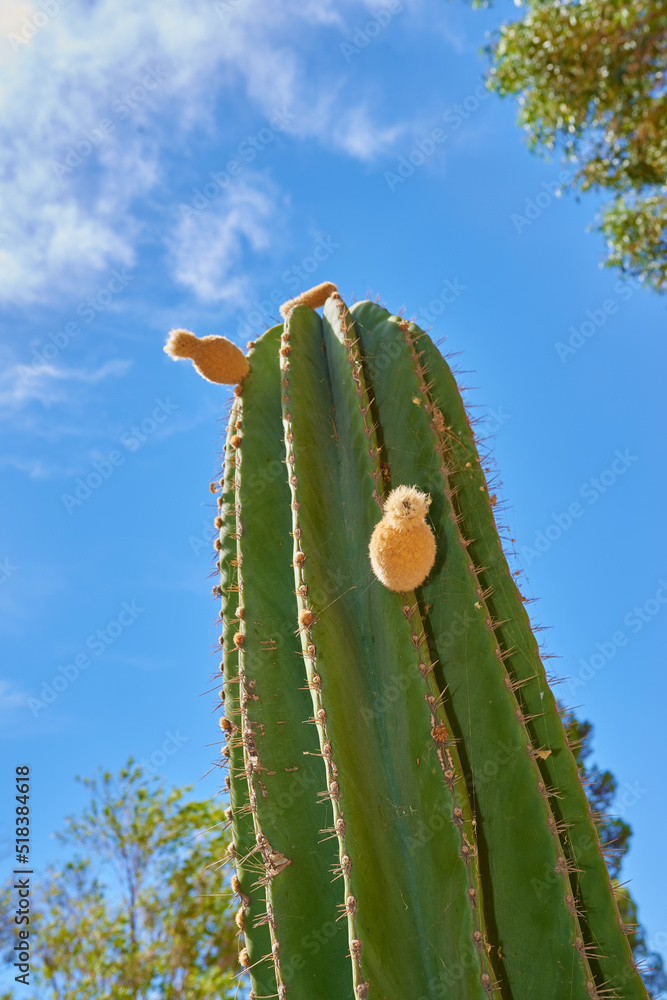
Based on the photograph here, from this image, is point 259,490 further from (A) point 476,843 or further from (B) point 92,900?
(B) point 92,900

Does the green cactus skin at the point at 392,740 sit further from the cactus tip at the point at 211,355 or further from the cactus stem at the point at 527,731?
the cactus tip at the point at 211,355

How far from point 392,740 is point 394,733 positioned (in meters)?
0.02

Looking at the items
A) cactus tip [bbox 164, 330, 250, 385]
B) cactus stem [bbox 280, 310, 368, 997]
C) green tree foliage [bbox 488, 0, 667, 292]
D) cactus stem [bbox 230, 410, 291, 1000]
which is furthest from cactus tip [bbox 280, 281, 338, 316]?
green tree foliage [bbox 488, 0, 667, 292]

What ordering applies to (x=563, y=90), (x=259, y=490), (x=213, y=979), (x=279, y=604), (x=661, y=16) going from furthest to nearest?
(x=563, y=90) < (x=213, y=979) < (x=661, y=16) < (x=259, y=490) < (x=279, y=604)

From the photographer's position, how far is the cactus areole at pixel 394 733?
1660 millimetres

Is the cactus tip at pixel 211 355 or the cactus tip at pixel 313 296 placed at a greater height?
the cactus tip at pixel 313 296

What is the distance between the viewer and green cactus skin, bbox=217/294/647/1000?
5.44ft

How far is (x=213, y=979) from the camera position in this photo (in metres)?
5.37

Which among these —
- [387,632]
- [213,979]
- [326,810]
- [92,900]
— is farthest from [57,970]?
[387,632]

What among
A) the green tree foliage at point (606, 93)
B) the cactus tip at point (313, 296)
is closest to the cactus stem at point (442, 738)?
the cactus tip at point (313, 296)

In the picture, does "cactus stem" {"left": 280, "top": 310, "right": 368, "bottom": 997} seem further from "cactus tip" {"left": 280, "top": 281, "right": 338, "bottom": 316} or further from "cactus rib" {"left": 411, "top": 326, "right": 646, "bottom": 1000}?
→ "cactus tip" {"left": 280, "top": 281, "right": 338, "bottom": 316}

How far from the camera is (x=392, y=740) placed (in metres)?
1.84

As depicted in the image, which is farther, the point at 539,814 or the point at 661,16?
the point at 661,16

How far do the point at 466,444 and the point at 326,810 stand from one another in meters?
1.18
